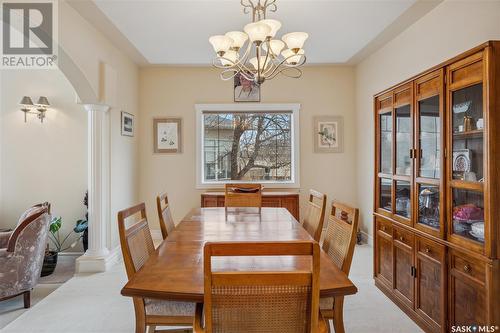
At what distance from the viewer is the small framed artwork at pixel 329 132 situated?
4.82 m

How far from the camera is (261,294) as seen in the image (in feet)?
3.48

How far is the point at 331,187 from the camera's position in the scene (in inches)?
190

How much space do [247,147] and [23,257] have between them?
3310 millimetres

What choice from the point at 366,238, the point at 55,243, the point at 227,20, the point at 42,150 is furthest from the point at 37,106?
the point at 366,238

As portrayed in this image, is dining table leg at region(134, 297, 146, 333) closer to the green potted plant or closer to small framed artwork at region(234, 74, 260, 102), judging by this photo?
the green potted plant

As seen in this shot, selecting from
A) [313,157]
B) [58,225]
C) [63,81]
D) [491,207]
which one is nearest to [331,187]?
[313,157]

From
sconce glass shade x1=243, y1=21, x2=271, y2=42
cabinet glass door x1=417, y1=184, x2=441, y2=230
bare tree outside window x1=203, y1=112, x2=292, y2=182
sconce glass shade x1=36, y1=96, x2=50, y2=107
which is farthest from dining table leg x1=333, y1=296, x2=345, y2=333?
sconce glass shade x1=36, y1=96, x2=50, y2=107

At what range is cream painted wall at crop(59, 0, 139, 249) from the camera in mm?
2912

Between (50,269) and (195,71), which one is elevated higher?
(195,71)

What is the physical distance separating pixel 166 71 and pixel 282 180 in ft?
8.66

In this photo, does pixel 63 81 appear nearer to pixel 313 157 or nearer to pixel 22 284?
pixel 22 284

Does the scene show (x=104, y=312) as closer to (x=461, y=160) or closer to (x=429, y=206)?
(x=429, y=206)

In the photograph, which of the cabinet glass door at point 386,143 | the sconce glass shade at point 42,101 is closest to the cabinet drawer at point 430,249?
the cabinet glass door at point 386,143

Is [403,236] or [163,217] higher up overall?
[163,217]
